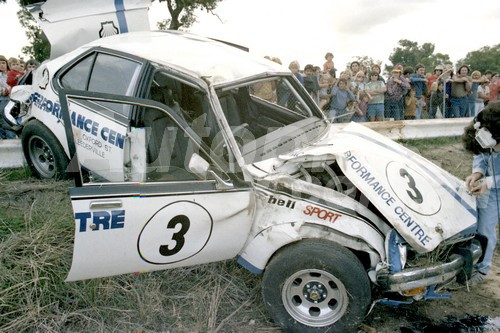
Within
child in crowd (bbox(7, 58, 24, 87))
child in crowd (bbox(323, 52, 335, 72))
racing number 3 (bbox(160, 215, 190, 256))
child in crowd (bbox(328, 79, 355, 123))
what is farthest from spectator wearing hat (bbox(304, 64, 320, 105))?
racing number 3 (bbox(160, 215, 190, 256))

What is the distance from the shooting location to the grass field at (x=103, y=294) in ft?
10.5

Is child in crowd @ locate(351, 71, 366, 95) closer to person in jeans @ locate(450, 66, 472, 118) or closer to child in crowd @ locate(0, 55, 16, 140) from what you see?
person in jeans @ locate(450, 66, 472, 118)

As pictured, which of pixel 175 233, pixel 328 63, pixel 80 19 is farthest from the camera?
pixel 328 63

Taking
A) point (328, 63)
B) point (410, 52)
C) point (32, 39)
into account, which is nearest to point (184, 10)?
point (32, 39)

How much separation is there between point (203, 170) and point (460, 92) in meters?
7.96

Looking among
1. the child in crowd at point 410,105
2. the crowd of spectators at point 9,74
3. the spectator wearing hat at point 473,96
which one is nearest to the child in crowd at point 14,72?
the crowd of spectators at point 9,74

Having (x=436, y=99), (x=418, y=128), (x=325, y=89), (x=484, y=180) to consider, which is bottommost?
(x=418, y=128)

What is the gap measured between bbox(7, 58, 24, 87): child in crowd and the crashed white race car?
4.49 metres

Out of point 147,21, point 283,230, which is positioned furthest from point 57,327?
point 147,21

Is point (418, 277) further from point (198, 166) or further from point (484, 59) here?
point (484, 59)

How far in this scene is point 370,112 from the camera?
27.0ft

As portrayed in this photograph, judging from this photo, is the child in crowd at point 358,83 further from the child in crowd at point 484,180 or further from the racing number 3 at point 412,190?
the racing number 3 at point 412,190

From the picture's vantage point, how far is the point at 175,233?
3.00 m

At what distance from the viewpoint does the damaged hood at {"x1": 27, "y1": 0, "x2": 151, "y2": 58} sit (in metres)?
5.21
